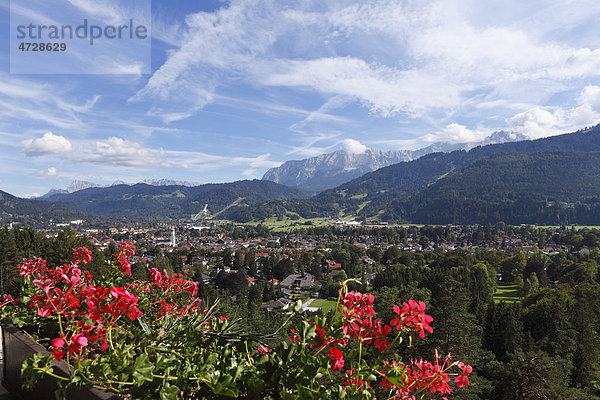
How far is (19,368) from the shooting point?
188 centimetres

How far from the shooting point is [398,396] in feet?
3.90

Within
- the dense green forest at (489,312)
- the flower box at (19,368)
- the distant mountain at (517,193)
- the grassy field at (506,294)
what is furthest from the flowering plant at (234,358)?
the distant mountain at (517,193)

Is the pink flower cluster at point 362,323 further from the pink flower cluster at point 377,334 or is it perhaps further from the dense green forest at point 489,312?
the dense green forest at point 489,312

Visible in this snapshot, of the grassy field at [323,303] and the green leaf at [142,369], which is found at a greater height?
the green leaf at [142,369]

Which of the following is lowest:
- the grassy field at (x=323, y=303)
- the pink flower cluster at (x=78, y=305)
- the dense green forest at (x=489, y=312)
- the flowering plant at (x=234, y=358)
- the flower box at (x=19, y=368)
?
the grassy field at (x=323, y=303)

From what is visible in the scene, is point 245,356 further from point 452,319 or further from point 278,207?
point 278,207

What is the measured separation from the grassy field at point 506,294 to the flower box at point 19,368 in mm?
39538

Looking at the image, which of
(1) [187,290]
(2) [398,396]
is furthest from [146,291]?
(2) [398,396]

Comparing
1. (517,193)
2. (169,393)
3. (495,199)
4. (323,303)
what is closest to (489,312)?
(323,303)

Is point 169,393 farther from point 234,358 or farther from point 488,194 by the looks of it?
point 488,194

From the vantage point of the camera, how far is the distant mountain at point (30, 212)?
513 ft

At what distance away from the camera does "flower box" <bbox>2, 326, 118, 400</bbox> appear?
1476 mm

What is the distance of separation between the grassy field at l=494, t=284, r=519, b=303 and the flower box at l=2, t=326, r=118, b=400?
39538 millimetres

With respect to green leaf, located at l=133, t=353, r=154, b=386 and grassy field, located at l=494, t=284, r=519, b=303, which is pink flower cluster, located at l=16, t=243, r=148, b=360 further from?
grassy field, located at l=494, t=284, r=519, b=303
